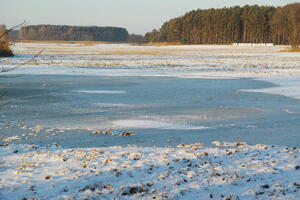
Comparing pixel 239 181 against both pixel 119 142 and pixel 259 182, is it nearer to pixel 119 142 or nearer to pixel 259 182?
pixel 259 182

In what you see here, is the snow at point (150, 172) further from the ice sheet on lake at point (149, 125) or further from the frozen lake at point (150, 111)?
the ice sheet on lake at point (149, 125)

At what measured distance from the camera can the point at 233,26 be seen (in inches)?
4936

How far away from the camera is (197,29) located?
138 m

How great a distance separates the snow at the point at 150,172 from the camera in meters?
6.12

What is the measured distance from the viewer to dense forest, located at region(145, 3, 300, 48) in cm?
10850

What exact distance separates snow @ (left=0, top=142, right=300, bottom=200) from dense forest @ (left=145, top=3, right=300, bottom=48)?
88745mm

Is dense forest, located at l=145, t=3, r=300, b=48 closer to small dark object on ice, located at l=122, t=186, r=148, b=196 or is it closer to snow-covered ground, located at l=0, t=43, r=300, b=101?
snow-covered ground, located at l=0, t=43, r=300, b=101

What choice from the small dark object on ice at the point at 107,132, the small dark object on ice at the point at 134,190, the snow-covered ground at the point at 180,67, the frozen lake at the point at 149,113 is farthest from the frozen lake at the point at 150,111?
the small dark object on ice at the point at 134,190

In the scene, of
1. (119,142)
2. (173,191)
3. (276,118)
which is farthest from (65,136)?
(276,118)

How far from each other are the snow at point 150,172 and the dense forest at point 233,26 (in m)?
88.7

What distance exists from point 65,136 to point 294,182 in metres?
5.54

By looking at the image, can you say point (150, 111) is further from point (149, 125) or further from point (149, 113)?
point (149, 125)

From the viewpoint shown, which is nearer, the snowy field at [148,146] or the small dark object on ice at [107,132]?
the snowy field at [148,146]

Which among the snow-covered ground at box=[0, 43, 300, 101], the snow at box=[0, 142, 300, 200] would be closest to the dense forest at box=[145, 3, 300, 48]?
the snow-covered ground at box=[0, 43, 300, 101]
